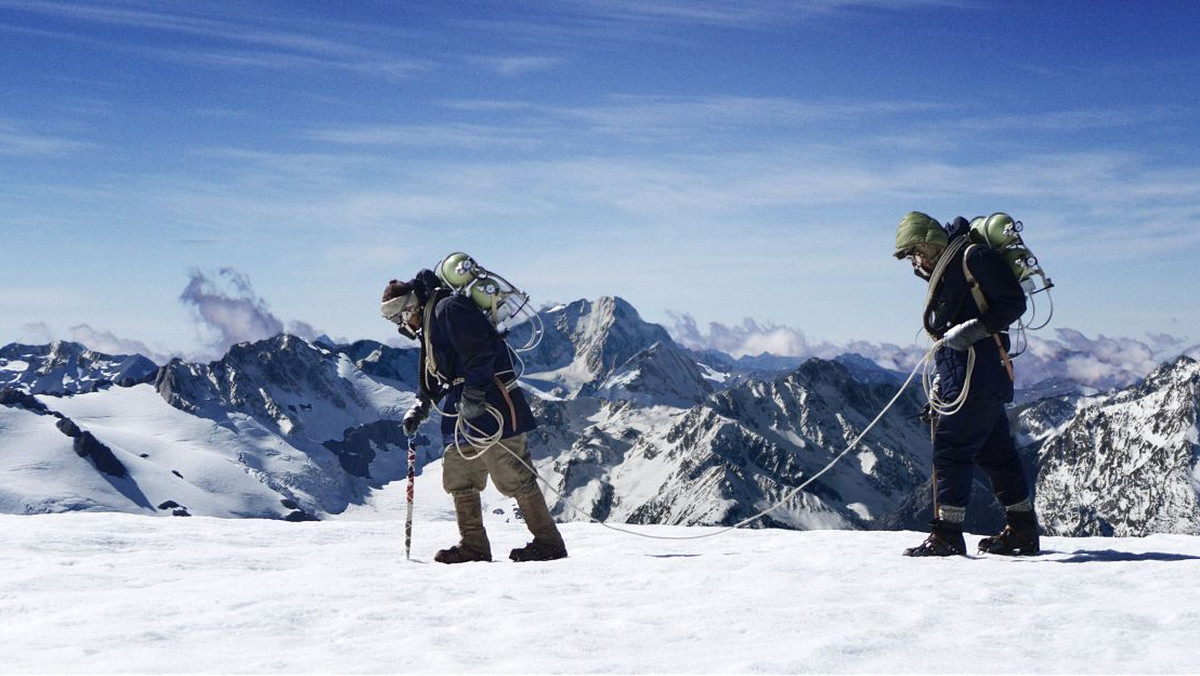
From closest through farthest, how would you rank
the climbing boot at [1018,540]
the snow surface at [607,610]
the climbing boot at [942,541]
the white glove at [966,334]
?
the snow surface at [607,610] < the white glove at [966,334] < the climbing boot at [942,541] < the climbing boot at [1018,540]

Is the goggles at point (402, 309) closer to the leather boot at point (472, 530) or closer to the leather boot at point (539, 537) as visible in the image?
the leather boot at point (472, 530)

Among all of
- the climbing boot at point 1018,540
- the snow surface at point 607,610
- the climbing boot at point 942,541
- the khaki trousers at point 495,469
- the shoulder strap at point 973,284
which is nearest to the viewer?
the snow surface at point 607,610

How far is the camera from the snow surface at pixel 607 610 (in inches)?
245

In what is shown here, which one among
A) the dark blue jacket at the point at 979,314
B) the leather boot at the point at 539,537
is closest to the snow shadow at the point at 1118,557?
the dark blue jacket at the point at 979,314

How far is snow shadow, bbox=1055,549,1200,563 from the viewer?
10.1 m

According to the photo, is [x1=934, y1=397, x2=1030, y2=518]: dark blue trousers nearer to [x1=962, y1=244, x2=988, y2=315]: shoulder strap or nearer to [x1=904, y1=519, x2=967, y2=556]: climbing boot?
[x1=904, y1=519, x2=967, y2=556]: climbing boot

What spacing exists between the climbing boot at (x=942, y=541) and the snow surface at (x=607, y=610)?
13.0 inches

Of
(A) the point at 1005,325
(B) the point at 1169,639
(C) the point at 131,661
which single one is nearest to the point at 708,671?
(B) the point at 1169,639

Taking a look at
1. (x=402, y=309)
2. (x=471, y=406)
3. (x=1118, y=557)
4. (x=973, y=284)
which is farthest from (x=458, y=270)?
(x=1118, y=557)

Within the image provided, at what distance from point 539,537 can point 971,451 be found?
4661mm

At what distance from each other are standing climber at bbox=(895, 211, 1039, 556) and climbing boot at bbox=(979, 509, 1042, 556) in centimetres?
1

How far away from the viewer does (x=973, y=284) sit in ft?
34.6

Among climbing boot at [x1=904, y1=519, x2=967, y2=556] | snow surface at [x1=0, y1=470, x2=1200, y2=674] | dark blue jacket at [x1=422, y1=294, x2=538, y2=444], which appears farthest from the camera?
dark blue jacket at [x1=422, y1=294, x2=538, y2=444]

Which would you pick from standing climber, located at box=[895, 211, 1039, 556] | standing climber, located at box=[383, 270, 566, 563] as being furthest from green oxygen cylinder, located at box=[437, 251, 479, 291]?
standing climber, located at box=[895, 211, 1039, 556]
